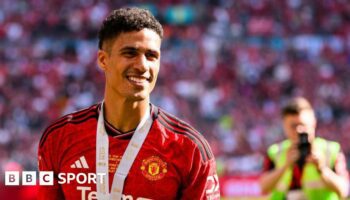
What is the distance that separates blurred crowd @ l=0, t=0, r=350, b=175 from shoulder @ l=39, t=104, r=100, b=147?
1683 centimetres

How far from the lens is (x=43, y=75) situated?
24.9m

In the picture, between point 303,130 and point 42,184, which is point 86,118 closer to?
point 42,184

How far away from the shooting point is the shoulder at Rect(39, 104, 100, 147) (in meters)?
3.91

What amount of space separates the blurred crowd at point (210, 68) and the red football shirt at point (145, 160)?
55.4 ft

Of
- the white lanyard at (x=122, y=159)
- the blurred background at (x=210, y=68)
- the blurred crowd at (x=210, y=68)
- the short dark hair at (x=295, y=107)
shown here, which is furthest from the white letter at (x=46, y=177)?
the blurred crowd at (x=210, y=68)

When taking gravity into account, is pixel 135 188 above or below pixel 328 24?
below

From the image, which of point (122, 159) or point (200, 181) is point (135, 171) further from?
point (200, 181)

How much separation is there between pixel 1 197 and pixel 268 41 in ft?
45.5

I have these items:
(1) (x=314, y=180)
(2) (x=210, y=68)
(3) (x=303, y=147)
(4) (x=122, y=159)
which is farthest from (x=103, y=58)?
(2) (x=210, y=68)

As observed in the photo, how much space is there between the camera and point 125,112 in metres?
3.86

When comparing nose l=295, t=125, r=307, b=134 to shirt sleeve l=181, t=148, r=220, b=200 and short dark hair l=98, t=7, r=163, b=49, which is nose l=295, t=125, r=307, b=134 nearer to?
shirt sleeve l=181, t=148, r=220, b=200

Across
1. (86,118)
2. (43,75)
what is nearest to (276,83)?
(43,75)

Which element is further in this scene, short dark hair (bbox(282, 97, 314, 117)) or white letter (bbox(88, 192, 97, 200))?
short dark hair (bbox(282, 97, 314, 117))

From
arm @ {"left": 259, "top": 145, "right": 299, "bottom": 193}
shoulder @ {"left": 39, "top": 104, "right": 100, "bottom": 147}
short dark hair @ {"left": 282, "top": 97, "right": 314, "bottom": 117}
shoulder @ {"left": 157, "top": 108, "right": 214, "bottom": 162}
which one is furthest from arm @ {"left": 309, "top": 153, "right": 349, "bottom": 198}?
shoulder @ {"left": 39, "top": 104, "right": 100, "bottom": 147}
